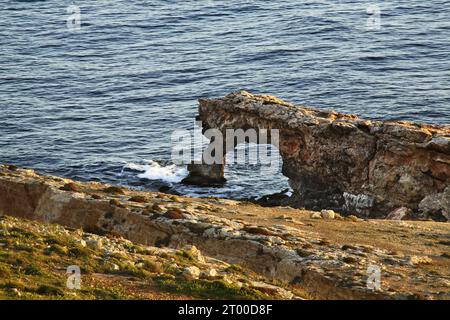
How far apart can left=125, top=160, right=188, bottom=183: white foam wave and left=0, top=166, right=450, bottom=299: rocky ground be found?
87.3ft

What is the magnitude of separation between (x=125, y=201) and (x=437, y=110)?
62137 mm

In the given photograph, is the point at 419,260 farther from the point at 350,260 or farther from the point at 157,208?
the point at 157,208

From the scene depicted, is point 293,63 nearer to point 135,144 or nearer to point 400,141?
point 135,144

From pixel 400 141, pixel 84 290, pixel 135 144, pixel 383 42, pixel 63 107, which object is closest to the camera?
pixel 84 290

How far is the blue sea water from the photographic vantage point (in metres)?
112

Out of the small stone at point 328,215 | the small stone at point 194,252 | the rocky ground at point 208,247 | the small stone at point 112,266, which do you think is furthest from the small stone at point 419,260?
the small stone at point 112,266

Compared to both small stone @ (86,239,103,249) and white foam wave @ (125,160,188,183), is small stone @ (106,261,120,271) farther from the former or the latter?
white foam wave @ (125,160,188,183)

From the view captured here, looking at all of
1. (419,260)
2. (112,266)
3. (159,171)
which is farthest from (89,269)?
(159,171)

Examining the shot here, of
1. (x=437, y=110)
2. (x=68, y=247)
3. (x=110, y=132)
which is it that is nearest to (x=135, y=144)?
(x=110, y=132)

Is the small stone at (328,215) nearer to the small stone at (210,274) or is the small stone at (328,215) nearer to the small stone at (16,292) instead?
→ the small stone at (210,274)

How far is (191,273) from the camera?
48688 millimetres

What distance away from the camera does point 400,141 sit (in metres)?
79.0

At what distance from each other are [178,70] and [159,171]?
143ft

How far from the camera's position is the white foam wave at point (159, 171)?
101000 millimetres
